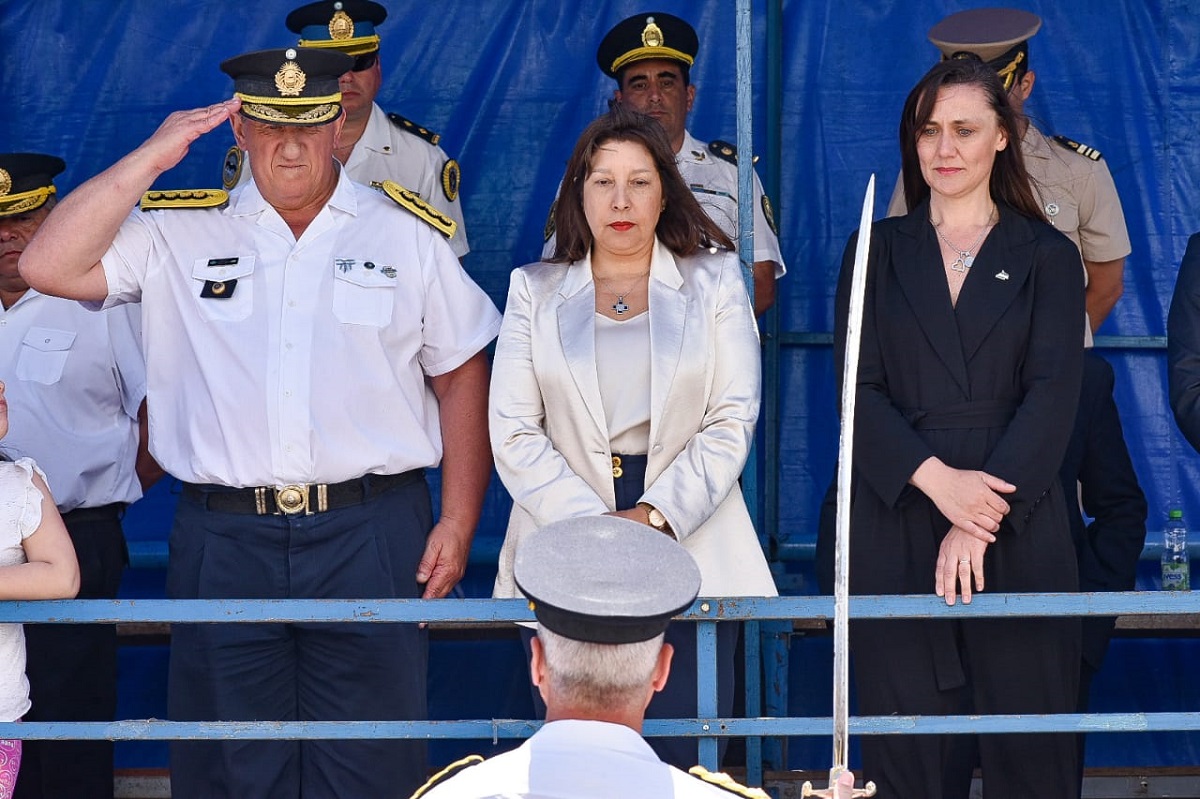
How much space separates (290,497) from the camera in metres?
3.52

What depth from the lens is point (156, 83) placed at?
5129mm

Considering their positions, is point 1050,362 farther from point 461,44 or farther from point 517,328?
point 461,44

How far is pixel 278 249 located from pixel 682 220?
2.98 ft

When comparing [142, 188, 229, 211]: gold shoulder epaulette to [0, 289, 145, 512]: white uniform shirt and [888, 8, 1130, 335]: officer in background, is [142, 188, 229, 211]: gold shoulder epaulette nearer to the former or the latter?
[0, 289, 145, 512]: white uniform shirt

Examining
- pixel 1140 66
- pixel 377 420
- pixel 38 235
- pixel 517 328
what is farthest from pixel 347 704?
pixel 1140 66

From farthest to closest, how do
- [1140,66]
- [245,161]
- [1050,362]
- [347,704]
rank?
[1140,66] → [245,161] → [347,704] → [1050,362]

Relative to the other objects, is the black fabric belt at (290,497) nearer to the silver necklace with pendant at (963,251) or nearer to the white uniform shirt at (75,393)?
the white uniform shirt at (75,393)

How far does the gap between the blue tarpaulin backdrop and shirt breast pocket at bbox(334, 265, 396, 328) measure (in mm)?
1435

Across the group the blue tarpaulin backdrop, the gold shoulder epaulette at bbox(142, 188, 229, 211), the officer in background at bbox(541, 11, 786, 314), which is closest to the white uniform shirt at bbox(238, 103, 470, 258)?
the blue tarpaulin backdrop

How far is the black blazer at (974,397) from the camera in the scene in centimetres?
333

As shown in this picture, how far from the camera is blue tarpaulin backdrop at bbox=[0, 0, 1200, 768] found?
498 centimetres

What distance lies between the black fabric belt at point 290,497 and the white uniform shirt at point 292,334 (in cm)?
2

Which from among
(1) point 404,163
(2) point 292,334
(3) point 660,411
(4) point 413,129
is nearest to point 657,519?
(3) point 660,411

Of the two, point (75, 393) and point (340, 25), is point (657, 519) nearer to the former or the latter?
point (75, 393)
